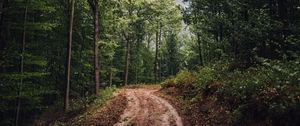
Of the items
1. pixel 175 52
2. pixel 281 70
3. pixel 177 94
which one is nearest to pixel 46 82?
pixel 177 94

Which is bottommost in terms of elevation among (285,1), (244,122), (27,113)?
(27,113)

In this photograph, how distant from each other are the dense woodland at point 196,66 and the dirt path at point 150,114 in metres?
1.99

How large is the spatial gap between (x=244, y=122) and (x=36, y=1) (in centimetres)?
1730

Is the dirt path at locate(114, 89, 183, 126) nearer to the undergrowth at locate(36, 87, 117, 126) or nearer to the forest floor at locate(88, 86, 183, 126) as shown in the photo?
the forest floor at locate(88, 86, 183, 126)

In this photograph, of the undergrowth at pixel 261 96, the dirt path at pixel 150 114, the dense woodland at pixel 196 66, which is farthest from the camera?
the dirt path at pixel 150 114

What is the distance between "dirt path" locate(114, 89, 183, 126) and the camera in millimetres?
18641

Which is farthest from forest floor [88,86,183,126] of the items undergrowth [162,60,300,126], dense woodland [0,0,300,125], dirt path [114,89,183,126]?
dense woodland [0,0,300,125]

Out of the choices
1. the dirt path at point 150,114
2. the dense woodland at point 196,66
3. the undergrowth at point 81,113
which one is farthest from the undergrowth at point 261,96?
the undergrowth at point 81,113

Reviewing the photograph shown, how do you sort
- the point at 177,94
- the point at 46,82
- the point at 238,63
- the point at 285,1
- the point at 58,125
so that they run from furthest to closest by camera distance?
1. the point at 46,82
2. the point at 177,94
3. the point at 58,125
4. the point at 238,63
5. the point at 285,1

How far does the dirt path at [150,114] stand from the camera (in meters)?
18.6

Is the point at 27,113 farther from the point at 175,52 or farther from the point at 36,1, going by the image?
the point at 175,52

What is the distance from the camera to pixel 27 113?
34469 mm

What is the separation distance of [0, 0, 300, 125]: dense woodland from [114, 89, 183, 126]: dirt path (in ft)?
6.53

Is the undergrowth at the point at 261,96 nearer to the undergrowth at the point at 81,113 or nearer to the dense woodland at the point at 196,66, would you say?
the dense woodland at the point at 196,66
